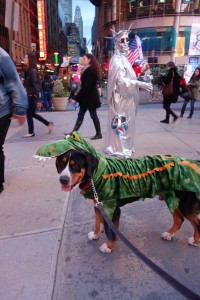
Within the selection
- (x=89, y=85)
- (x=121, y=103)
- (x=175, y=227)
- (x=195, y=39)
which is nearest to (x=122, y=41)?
(x=121, y=103)

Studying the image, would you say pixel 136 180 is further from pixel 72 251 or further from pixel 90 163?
pixel 72 251

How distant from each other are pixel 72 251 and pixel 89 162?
94 centimetres

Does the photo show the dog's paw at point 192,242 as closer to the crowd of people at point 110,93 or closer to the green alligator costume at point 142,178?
the green alligator costume at point 142,178

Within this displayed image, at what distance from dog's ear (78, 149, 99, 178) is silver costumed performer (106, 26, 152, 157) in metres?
2.70

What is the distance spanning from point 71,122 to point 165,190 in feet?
20.7

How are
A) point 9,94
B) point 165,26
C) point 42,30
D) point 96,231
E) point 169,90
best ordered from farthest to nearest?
1. point 42,30
2. point 165,26
3. point 169,90
4. point 9,94
5. point 96,231

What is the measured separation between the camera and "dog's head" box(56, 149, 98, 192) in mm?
1924

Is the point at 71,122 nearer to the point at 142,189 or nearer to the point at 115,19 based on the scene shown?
the point at 142,189

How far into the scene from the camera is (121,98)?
4562mm

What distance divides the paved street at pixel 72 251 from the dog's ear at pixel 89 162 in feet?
2.76

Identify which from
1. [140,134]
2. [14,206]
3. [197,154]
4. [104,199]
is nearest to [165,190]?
[104,199]

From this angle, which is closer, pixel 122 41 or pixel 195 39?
pixel 122 41

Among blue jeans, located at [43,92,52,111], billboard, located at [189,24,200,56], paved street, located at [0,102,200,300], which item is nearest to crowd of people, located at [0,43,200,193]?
paved street, located at [0,102,200,300]

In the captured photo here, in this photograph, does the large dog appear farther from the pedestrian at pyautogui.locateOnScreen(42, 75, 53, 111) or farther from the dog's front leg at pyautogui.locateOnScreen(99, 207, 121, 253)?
the pedestrian at pyautogui.locateOnScreen(42, 75, 53, 111)
